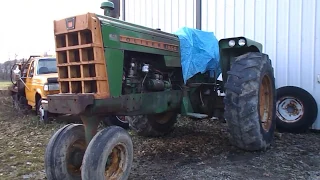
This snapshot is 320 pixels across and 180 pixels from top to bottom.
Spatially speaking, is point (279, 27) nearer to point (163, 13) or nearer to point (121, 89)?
point (163, 13)

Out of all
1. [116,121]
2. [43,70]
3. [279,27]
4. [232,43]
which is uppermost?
[279,27]

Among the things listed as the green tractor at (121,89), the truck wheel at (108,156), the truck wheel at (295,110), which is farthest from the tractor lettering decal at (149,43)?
the truck wheel at (295,110)

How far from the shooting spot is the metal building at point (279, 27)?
6.71m

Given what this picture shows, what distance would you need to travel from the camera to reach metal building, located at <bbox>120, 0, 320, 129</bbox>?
6.71 m

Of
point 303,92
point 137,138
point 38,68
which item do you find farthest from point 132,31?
point 38,68

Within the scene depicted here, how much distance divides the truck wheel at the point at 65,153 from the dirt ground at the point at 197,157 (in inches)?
29.3

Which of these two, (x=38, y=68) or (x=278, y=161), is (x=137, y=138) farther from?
(x=38, y=68)

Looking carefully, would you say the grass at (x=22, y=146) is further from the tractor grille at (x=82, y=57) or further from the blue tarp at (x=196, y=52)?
the blue tarp at (x=196, y=52)

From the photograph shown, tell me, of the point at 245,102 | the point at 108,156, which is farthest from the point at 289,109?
the point at 108,156

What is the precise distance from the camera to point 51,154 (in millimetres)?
3318

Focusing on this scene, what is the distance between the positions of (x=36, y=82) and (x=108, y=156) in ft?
20.8

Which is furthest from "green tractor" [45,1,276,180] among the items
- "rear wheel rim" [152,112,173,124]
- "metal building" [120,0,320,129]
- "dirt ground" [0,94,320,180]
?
"metal building" [120,0,320,129]

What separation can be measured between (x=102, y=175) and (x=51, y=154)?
0.65 metres

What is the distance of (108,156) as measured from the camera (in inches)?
130
